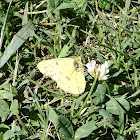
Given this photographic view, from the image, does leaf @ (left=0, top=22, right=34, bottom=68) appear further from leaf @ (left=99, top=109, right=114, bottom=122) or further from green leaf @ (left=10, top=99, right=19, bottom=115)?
leaf @ (left=99, top=109, right=114, bottom=122)

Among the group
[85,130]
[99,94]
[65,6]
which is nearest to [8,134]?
[85,130]

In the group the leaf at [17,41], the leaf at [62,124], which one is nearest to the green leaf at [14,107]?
the leaf at [62,124]

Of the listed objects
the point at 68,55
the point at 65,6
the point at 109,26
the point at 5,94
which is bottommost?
the point at 5,94

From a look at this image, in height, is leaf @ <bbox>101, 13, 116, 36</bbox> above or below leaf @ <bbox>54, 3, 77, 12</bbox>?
below

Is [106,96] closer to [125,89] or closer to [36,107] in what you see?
[125,89]

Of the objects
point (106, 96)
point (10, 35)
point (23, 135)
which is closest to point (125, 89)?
point (106, 96)

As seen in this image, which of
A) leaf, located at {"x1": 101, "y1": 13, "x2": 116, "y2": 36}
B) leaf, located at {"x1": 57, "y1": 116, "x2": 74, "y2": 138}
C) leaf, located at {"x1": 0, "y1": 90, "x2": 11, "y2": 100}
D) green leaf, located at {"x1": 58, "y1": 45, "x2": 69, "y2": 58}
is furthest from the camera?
leaf, located at {"x1": 101, "y1": 13, "x2": 116, "y2": 36}

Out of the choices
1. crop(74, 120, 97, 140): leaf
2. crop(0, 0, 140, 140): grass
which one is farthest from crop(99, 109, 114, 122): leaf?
crop(74, 120, 97, 140): leaf

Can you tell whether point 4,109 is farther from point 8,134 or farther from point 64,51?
point 64,51
